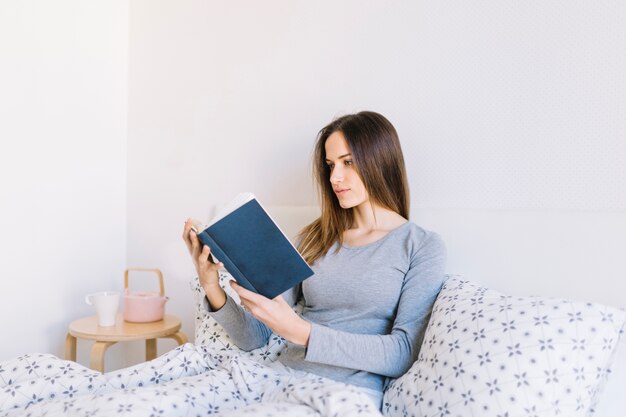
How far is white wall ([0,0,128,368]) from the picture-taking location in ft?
5.70

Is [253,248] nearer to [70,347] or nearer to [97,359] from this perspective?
[97,359]

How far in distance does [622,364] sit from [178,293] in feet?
4.83

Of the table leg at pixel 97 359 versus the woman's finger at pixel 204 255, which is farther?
the table leg at pixel 97 359

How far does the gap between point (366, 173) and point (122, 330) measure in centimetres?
90

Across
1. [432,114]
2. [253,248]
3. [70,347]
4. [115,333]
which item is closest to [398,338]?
[253,248]

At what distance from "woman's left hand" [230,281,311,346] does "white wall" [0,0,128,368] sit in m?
1.08

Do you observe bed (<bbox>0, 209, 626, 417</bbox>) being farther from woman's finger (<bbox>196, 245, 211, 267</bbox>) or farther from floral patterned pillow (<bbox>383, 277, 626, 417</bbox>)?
woman's finger (<bbox>196, 245, 211, 267</bbox>)

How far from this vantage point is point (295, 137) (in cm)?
170

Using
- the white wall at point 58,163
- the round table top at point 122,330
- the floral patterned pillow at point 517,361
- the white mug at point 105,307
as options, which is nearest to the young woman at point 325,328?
the floral patterned pillow at point 517,361

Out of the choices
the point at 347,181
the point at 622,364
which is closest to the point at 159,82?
the point at 347,181

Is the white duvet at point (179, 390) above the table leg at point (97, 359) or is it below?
above

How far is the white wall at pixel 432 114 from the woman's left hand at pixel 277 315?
1.48ft

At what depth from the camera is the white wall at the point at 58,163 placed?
1.74 metres

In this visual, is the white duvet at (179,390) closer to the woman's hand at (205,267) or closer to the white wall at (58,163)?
the woman's hand at (205,267)
